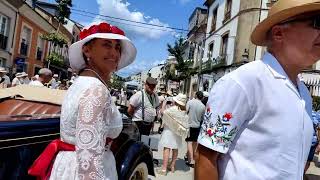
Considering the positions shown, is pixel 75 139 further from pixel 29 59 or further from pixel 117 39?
pixel 29 59

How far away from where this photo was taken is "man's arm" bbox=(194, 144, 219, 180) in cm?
176

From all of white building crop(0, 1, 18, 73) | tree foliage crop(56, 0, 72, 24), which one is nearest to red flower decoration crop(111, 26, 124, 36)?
white building crop(0, 1, 18, 73)

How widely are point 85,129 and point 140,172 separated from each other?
2.26 metres

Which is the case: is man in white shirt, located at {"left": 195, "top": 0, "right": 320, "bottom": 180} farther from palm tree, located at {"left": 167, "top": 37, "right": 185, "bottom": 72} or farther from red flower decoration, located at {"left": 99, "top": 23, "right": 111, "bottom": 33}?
palm tree, located at {"left": 167, "top": 37, "right": 185, "bottom": 72}

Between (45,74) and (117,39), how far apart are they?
6472mm

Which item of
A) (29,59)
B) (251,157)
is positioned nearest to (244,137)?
(251,157)

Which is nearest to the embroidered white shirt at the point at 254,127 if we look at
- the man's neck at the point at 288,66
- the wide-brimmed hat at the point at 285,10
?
the man's neck at the point at 288,66

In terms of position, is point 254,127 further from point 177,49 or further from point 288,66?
point 177,49

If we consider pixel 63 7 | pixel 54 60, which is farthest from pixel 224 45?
pixel 54 60

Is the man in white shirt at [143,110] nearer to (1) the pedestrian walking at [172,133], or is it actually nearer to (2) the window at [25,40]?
(1) the pedestrian walking at [172,133]

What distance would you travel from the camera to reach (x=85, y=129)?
2.17m

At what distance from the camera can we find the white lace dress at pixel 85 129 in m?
2.17

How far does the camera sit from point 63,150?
7.78ft

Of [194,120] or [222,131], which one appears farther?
[194,120]
